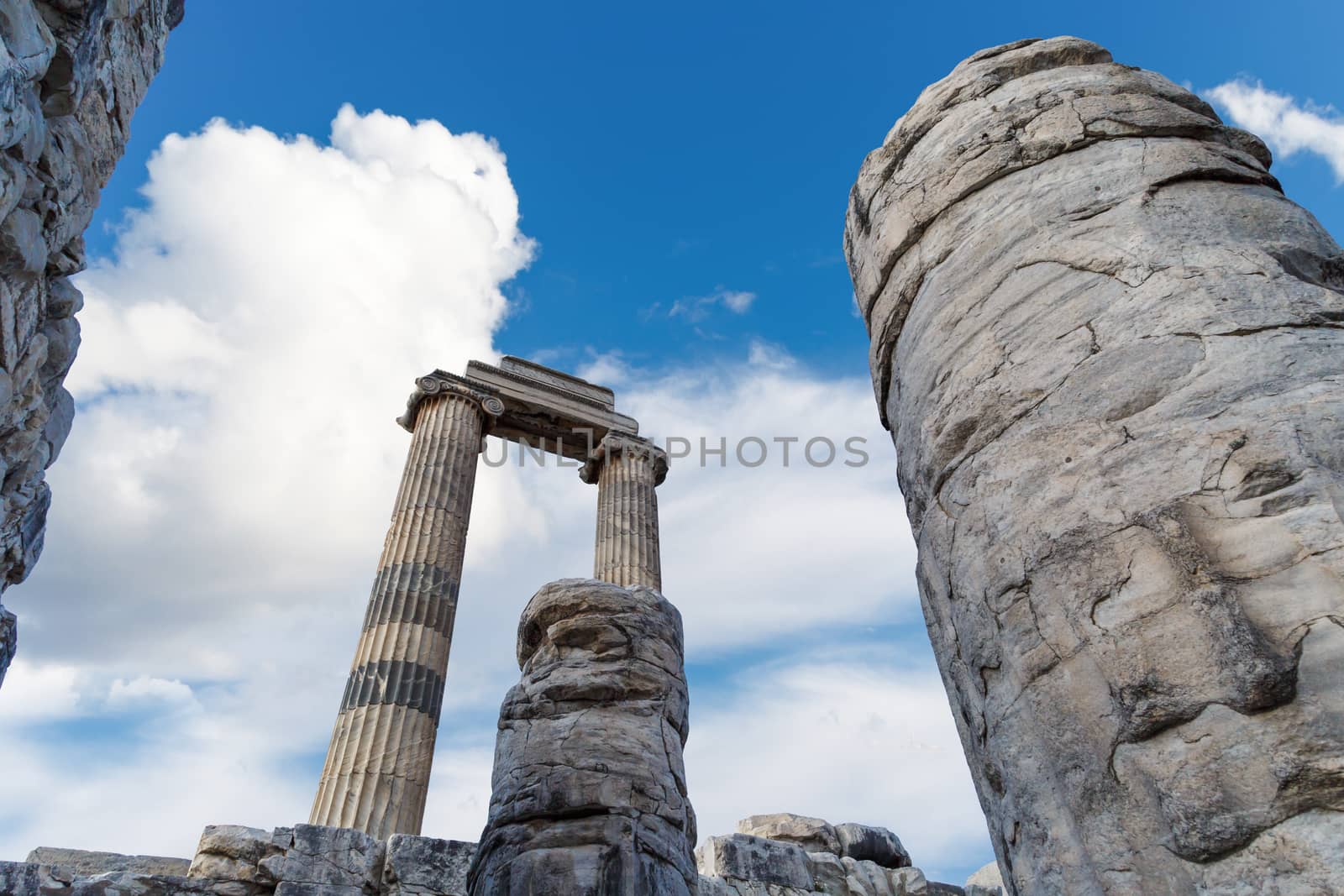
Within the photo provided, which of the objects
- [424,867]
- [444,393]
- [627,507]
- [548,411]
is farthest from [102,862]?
[548,411]

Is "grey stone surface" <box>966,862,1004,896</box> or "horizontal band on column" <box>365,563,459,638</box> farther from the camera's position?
"horizontal band on column" <box>365,563,459,638</box>

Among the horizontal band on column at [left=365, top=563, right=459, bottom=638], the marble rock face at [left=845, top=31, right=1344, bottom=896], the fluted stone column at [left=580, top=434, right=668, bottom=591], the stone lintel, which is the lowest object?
the marble rock face at [left=845, top=31, right=1344, bottom=896]

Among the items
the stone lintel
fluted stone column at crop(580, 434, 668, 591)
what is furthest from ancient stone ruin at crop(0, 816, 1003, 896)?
the stone lintel

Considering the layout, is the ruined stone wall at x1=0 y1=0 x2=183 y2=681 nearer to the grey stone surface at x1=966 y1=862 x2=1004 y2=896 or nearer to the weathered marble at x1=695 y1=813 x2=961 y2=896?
the weathered marble at x1=695 y1=813 x2=961 y2=896

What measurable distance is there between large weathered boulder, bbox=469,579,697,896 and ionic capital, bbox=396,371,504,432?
8925 millimetres

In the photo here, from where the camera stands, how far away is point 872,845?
783 cm

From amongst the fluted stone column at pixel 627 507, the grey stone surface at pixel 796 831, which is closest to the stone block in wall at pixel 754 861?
the grey stone surface at pixel 796 831

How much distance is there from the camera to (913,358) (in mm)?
2455

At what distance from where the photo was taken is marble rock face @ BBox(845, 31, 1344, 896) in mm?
1377

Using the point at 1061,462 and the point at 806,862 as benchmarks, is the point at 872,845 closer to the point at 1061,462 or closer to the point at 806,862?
the point at 806,862

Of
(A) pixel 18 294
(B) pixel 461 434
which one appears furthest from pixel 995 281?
(B) pixel 461 434

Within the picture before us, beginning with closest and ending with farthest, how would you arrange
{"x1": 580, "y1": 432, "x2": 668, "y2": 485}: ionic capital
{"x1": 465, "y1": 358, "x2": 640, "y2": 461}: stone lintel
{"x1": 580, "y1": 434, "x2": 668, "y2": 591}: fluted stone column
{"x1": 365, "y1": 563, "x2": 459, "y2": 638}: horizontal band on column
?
1. {"x1": 365, "y1": 563, "x2": 459, "y2": 638}: horizontal band on column
2. {"x1": 580, "y1": 434, "x2": 668, "y2": 591}: fluted stone column
3. {"x1": 465, "y1": 358, "x2": 640, "y2": 461}: stone lintel
4. {"x1": 580, "y1": 432, "x2": 668, "y2": 485}: ionic capital

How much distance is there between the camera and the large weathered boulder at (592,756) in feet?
12.1

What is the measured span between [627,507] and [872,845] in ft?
22.0
